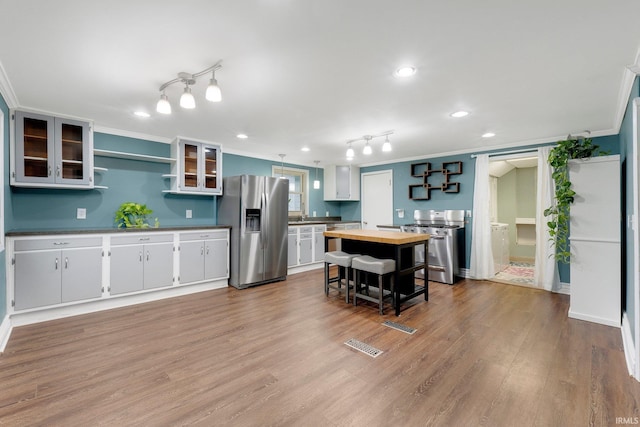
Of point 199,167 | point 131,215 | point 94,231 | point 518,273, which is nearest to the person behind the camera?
point 94,231

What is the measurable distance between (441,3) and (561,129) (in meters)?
3.53

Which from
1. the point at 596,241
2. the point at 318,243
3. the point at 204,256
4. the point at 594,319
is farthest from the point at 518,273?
the point at 204,256

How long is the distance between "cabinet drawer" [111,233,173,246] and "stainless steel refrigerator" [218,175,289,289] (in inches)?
39.4

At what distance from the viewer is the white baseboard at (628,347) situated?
2166 millimetres

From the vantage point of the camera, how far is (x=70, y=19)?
1.72 meters

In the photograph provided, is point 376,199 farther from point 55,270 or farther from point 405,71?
point 55,270

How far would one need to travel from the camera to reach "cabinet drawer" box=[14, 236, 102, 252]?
9.92ft

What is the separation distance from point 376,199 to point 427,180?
4.22 ft

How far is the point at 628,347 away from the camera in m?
2.45

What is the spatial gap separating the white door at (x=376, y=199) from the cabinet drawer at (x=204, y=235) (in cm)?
339

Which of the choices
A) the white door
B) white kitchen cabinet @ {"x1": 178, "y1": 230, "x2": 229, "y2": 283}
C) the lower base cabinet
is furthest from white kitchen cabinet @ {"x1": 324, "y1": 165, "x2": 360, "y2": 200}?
the lower base cabinet

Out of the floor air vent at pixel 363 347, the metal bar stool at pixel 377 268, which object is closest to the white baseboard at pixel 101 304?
the metal bar stool at pixel 377 268

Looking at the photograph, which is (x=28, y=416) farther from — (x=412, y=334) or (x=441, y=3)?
(x=441, y=3)

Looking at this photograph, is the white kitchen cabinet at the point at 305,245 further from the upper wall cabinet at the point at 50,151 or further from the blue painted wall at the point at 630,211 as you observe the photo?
the blue painted wall at the point at 630,211
